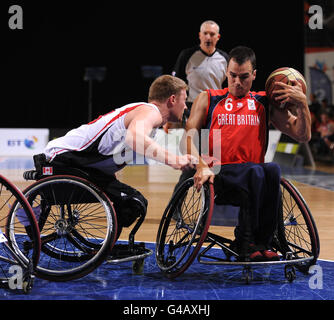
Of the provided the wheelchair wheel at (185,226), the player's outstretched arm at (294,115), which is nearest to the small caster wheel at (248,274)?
the wheelchair wheel at (185,226)

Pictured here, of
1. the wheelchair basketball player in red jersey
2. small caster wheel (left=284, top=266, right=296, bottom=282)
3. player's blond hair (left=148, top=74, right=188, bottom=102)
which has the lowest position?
small caster wheel (left=284, top=266, right=296, bottom=282)

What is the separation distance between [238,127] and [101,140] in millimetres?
711

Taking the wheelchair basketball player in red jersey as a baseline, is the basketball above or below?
above

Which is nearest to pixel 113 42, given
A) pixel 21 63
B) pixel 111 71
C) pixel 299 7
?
pixel 111 71

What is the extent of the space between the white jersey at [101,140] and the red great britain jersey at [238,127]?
14.2 inches

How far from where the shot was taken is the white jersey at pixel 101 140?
3084 mm

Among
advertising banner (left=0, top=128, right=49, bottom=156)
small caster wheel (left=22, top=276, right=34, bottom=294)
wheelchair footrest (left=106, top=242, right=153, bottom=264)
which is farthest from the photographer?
advertising banner (left=0, top=128, right=49, bottom=156)

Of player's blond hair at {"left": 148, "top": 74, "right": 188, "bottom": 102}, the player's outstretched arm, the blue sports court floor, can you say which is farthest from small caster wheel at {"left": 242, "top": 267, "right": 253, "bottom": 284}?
player's blond hair at {"left": 148, "top": 74, "right": 188, "bottom": 102}

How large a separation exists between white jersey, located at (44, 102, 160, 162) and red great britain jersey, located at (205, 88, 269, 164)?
14.2 inches

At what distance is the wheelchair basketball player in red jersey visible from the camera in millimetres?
2994

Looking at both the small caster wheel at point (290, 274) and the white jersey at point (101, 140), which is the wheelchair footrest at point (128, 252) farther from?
the small caster wheel at point (290, 274)

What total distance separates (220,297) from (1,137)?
371 inches

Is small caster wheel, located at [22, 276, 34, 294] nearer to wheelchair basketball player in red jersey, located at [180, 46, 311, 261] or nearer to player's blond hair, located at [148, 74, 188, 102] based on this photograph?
wheelchair basketball player in red jersey, located at [180, 46, 311, 261]

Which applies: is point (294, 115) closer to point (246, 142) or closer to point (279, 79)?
point (279, 79)
